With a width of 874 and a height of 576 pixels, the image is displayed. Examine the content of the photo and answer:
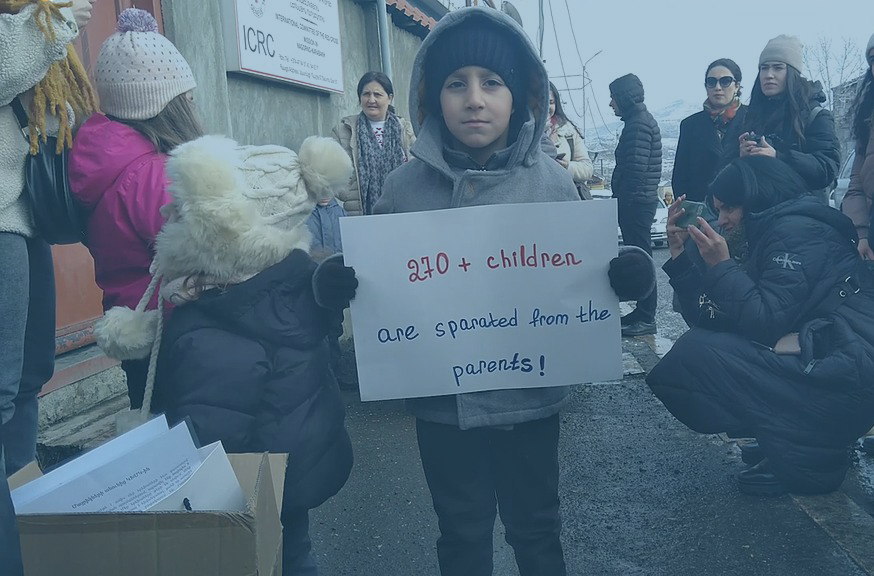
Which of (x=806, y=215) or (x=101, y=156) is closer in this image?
(x=101, y=156)

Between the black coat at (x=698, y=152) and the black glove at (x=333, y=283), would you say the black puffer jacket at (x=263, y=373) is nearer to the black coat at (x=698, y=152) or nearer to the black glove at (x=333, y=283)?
the black glove at (x=333, y=283)

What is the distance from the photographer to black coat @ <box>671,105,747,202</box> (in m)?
5.31

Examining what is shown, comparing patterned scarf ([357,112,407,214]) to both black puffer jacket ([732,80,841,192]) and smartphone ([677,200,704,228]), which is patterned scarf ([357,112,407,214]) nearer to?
black puffer jacket ([732,80,841,192])

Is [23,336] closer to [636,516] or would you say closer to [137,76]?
[137,76]

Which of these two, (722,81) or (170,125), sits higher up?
(722,81)

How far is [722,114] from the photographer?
5293 millimetres

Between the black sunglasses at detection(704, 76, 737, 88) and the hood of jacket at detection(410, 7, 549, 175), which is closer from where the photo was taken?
the hood of jacket at detection(410, 7, 549, 175)

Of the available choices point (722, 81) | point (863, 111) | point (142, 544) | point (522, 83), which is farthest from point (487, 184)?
point (722, 81)

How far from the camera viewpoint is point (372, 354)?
2068 mm

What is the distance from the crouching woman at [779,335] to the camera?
304 centimetres

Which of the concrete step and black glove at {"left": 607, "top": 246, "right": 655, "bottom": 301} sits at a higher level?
black glove at {"left": 607, "top": 246, "right": 655, "bottom": 301}

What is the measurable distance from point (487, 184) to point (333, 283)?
480mm

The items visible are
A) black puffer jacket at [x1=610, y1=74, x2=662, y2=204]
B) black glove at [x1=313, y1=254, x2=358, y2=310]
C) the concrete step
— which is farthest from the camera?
black puffer jacket at [x1=610, y1=74, x2=662, y2=204]

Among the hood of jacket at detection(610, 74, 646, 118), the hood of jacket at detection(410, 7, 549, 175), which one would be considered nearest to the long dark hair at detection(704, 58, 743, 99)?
the hood of jacket at detection(610, 74, 646, 118)
